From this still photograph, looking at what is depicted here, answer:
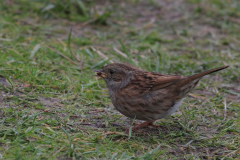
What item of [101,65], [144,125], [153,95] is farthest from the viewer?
[101,65]

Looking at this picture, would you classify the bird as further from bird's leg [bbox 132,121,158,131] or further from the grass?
the grass

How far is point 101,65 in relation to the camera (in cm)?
676

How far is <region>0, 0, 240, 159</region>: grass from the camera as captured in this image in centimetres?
410

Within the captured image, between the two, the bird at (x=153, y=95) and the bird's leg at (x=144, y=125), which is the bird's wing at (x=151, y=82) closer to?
the bird at (x=153, y=95)

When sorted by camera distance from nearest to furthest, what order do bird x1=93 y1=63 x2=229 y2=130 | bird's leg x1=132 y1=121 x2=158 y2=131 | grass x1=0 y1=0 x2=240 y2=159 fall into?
grass x1=0 y1=0 x2=240 y2=159 < bird x1=93 y1=63 x2=229 y2=130 < bird's leg x1=132 y1=121 x2=158 y2=131

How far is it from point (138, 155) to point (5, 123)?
1.64m

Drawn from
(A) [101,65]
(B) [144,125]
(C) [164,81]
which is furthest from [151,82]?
(A) [101,65]

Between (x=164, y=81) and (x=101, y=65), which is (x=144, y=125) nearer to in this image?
(x=164, y=81)

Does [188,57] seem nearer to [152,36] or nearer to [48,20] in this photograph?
[152,36]

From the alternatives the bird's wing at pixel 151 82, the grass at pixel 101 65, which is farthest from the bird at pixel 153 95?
the grass at pixel 101 65

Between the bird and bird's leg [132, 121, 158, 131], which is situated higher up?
the bird

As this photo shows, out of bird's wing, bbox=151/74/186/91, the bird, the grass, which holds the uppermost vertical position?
bird's wing, bbox=151/74/186/91

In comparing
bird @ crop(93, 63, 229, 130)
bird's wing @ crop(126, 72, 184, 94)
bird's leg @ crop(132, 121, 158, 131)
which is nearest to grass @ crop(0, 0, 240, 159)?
bird's leg @ crop(132, 121, 158, 131)

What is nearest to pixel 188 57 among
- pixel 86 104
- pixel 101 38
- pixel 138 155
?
pixel 101 38
